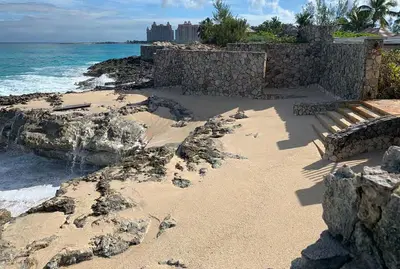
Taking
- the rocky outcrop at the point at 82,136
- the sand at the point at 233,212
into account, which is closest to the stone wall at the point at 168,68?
the rocky outcrop at the point at 82,136

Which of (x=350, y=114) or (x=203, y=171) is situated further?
(x=350, y=114)

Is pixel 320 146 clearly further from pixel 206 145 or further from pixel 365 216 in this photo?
pixel 365 216

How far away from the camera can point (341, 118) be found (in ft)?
38.7

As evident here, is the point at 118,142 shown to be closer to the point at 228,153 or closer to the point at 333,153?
the point at 228,153

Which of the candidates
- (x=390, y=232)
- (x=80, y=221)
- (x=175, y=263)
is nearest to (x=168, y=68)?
(x=80, y=221)

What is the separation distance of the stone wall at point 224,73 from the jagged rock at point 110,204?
10737 mm

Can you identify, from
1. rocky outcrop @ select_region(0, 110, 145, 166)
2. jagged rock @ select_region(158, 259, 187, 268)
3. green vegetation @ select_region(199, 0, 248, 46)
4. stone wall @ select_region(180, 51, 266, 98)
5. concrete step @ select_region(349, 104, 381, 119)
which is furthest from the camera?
green vegetation @ select_region(199, 0, 248, 46)

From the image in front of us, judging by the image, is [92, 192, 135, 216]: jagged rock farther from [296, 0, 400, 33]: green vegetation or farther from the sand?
[296, 0, 400, 33]: green vegetation

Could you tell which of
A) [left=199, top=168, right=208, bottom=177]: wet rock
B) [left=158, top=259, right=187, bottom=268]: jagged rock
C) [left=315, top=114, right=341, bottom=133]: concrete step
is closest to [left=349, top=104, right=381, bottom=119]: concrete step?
[left=315, top=114, right=341, bottom=133]: concrete step

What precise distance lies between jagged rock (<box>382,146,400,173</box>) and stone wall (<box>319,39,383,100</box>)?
30.8ft

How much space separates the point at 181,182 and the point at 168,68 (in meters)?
13.3

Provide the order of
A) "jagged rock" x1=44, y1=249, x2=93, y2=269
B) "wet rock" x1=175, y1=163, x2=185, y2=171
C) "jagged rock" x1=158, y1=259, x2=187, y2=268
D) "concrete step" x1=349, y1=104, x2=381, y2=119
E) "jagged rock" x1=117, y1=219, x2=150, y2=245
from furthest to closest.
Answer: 1. "concrete step" x1=349, y1=104, x2=381, y2=119
2. "wet rock" x1=175, y1=163, x2=185, y2=171
3. "jagged rock" x1=117, y1=219, x2=150, y2=245
4. "jagged rock" x1=44, y1=249, x2=93, y2=269
5. "jagged rock" x1=158, y1=259, x2=187, y2=268

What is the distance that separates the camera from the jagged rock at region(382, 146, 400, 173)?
408cm

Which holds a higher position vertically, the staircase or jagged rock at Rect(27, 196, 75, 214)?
the staircase
